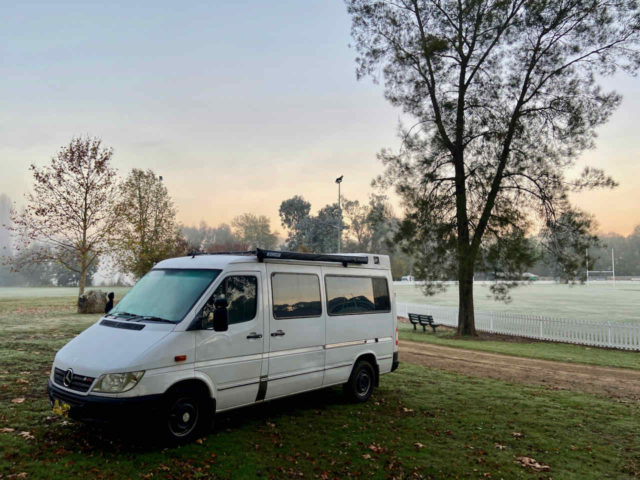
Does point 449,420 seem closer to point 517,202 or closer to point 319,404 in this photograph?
point 319,404

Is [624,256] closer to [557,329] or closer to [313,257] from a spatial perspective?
[557,329]

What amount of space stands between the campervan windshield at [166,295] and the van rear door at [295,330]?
1064 mm

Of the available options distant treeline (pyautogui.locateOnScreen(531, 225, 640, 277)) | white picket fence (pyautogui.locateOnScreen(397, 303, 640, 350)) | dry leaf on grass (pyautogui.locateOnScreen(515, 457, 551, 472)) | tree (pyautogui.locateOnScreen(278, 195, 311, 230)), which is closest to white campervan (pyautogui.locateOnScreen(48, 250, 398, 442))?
dry leaf on grass (pyautogui.locateOnScreen(515, 457, 551, 472))

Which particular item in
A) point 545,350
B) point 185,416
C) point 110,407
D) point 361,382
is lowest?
point 545,350

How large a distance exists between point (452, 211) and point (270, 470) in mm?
18541

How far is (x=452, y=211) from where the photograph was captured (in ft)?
72.3

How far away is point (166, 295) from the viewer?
6.35 m

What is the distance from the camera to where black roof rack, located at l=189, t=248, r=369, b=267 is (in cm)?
679

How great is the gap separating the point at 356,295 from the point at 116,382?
4.40m

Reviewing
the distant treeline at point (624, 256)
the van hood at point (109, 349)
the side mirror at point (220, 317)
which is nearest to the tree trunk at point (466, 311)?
the side mirror at point (220, 317)

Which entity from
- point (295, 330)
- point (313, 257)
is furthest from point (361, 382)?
point (313, 257)

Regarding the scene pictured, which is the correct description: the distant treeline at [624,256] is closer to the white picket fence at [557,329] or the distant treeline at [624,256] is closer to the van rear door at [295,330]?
the white picket fence at [557,329]

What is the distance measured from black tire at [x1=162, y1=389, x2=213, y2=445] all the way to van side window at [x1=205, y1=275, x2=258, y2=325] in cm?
104

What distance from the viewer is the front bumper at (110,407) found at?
5129 mm
